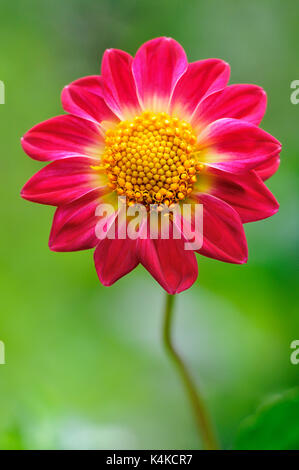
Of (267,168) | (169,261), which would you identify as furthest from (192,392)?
(267,168)

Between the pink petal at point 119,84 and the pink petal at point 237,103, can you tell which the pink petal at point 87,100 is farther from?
the pink petal at point 237,103

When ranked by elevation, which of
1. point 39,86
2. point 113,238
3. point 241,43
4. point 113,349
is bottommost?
point 113,349

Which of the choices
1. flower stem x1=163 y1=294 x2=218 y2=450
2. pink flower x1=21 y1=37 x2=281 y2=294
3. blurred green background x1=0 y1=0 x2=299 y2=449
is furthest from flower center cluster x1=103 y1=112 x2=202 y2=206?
blurred green background x1=0 y1=0 x2=299 y2=449

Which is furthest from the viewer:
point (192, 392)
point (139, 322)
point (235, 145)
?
point (139, 322)

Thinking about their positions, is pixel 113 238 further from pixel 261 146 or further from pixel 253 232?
pixel 253 232

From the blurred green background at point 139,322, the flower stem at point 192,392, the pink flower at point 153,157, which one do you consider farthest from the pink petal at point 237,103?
the blurred green background at point 139,322

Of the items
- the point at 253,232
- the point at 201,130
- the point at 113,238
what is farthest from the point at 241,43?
the point at 113,238

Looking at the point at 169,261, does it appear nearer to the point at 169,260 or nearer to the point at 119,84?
the point at 169,260
